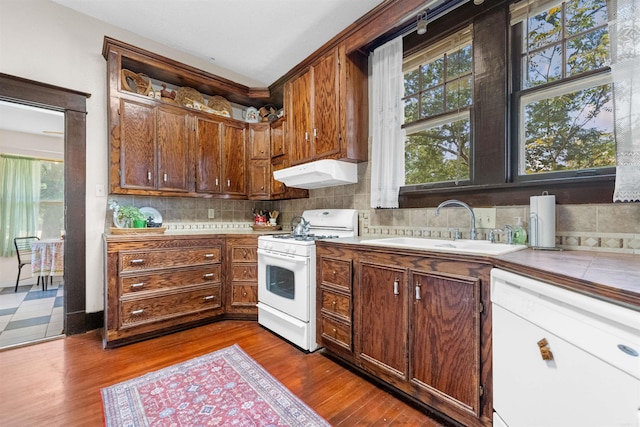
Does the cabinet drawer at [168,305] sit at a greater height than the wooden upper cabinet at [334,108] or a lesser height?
lesser

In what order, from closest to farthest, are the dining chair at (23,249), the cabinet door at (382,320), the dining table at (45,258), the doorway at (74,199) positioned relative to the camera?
the cabinet door at (382,320)
the doorway at (74,199)
the dining table at (45,258)
the dining chair at (23,249)

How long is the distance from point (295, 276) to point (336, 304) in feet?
1.42

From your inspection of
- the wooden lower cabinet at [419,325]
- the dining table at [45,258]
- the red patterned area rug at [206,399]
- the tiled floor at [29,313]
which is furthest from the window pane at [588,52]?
the dining table at [45,258]

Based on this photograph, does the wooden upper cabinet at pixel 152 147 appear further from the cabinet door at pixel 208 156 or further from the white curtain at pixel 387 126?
the white curtain at pixel 387 126

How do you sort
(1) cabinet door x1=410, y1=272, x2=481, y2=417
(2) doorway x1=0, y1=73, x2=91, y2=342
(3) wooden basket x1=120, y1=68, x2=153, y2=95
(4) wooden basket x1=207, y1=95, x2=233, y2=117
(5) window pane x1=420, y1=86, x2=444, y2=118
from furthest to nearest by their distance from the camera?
1. (4) wooden basket x1=207, y1=95, x2=233, y2=117
2. (3) wooden basket x1=120, y1=68, x2=153, y2=95
3. (2) doorway x1=0, y1=73, x2=91, y2=342
4. (5) window pane x1=420, y1=86, x2=444, y2=118
5. (1) cabinet door x1=410, y1=272, x2=481, y2=417

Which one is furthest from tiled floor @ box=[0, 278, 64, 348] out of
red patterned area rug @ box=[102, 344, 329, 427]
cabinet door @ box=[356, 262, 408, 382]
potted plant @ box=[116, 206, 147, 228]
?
cabinet door @ box=[356, 262, 408, 382]

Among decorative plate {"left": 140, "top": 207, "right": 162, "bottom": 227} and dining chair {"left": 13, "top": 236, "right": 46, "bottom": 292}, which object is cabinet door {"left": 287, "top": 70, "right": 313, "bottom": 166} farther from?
Result: dining chair {"left": 13, "top": 236, "right": 46, "bottom": 292}

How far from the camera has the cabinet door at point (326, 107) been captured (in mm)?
2434

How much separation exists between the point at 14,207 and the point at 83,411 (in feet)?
14.7

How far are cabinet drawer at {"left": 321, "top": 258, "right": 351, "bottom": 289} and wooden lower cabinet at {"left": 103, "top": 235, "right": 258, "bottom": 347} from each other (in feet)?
3.29

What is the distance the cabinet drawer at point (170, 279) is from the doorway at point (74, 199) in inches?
23.6

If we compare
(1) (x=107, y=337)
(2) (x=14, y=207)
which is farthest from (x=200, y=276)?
(2) (x=14, y=207)

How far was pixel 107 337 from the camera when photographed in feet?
7.09

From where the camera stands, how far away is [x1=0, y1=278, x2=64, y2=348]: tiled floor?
7.83 feet
